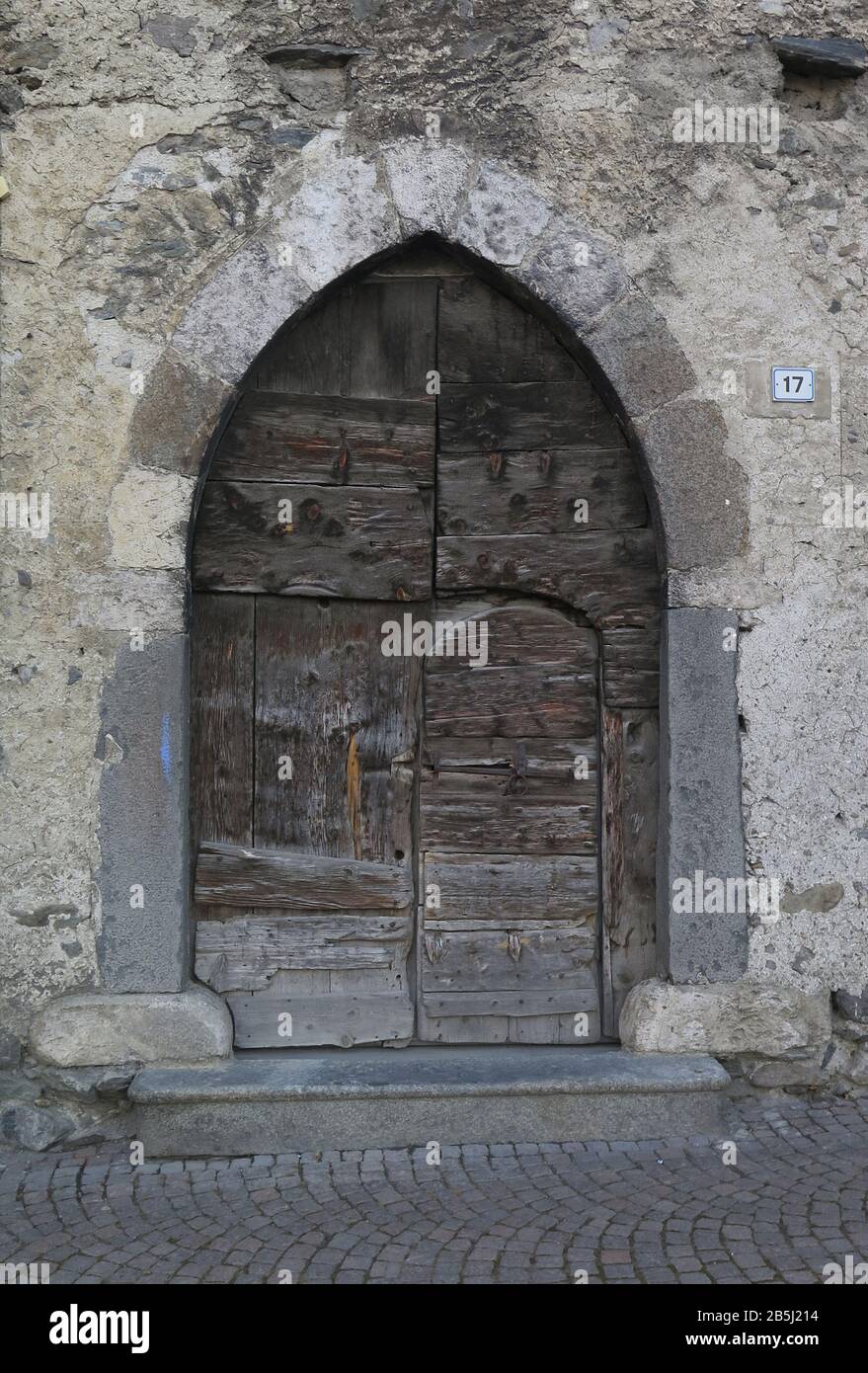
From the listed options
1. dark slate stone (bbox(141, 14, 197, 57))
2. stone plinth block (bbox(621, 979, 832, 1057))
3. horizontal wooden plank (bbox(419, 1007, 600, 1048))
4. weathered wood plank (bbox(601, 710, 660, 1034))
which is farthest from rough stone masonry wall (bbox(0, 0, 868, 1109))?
horizontal wooden plank (bbox(419, 1007, 600, 1048))

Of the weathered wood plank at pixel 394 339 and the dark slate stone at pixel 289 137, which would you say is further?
the weathered wood plank at pixel 394 339

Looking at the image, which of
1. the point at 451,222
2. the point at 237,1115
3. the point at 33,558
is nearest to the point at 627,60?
the point at 451,222

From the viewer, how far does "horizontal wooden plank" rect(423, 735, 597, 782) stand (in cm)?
390

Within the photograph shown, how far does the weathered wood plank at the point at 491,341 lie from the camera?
3.84m

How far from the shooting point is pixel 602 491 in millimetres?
3859

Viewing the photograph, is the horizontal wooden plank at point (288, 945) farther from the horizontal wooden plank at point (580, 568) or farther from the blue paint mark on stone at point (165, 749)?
the horizontal wooden plank at point (580, 568)

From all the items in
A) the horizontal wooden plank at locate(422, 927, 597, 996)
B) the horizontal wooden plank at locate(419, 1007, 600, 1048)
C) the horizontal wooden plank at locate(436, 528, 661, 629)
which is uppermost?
the horizontal wooden plank at locate(436, 528, 661, 629)

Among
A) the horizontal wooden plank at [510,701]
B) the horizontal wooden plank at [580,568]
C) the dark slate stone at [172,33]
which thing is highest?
the dark slate stone at [172,33]

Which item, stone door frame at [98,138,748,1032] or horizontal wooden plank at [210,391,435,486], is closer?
stone door frame at [98,138,748,1032]

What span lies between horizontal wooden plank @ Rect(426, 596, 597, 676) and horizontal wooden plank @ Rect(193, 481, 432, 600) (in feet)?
0.55

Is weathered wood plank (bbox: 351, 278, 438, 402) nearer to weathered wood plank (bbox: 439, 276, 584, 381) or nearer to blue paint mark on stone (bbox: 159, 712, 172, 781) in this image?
weathered wood plank (bbox: 439, 276, 584, 381)

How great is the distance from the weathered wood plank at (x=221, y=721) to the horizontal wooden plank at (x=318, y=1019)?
14.5 inches

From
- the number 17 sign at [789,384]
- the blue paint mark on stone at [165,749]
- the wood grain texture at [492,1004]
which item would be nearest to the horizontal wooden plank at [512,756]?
the wood grain texture at [492,1004]

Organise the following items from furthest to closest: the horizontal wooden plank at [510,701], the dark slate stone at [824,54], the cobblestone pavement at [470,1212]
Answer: the horizontal wooden plank at [510,701]
the dark slate stone at [824,54]
the cobblestone pavement at [470,1212]
